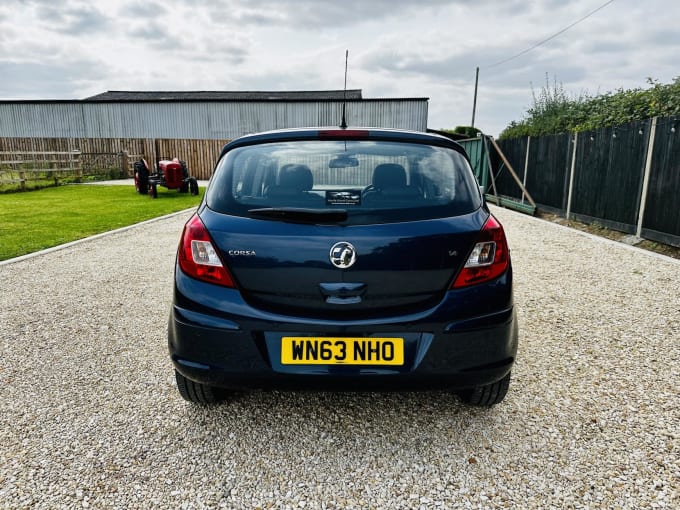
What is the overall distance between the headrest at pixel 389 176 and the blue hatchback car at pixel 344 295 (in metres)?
0.12

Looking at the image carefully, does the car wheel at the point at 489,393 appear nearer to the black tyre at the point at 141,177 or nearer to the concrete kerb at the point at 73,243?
the concrete kerb at the point at 73,243

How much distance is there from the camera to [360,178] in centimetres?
271

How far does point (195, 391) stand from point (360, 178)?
4.86ft

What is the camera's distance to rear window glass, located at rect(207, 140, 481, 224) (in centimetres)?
227

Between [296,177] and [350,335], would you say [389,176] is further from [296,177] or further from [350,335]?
[350,335]

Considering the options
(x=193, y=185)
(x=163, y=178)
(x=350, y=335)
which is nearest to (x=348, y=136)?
(x=350, y=335)

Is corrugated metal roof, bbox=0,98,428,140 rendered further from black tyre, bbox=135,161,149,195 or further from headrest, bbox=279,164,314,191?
headrest, bbox=279,164,314,191

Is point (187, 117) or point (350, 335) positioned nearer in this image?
point (350, 335)

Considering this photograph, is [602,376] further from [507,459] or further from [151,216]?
[151,216]

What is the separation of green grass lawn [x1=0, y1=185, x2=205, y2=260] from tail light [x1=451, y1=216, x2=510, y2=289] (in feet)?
21.9

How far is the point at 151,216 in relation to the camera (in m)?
10.8

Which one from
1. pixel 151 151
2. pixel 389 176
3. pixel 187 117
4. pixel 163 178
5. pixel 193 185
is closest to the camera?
pixel 389 176

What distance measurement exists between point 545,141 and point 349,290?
12.0 metres

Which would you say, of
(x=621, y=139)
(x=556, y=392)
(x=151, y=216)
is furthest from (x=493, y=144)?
(x=556, y=392)
